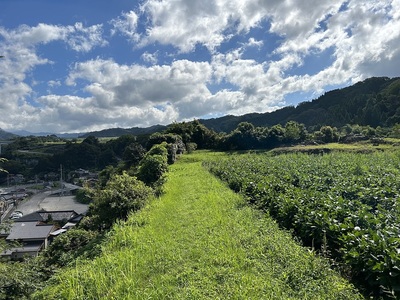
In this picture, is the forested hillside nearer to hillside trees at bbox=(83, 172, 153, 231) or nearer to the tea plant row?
the tea plant row

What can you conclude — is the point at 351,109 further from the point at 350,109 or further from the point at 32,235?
the point at 32,235

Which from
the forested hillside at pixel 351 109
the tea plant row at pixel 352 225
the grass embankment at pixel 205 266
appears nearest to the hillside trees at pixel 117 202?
the grass embankment at pixel 205 266

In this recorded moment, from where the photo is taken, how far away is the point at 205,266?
634cm

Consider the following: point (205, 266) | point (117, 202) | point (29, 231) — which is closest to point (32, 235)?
point (29, 231)

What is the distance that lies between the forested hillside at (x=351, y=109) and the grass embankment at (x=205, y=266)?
3126 inches

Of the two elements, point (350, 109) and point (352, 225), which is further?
point (350, 109)

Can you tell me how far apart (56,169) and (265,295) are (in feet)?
332

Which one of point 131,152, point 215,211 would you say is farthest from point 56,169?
point 215,211

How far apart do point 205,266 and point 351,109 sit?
107 metres

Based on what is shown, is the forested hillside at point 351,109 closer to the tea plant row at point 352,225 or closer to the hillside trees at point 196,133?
the hillside trees at point 196,133

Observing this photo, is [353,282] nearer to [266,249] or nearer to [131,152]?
[266,249]

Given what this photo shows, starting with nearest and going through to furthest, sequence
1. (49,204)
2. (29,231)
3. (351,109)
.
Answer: (29,231)
(49,204)
(351,109)

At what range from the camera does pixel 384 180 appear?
452 inches

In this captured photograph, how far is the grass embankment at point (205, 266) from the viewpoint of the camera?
5.15 metres
